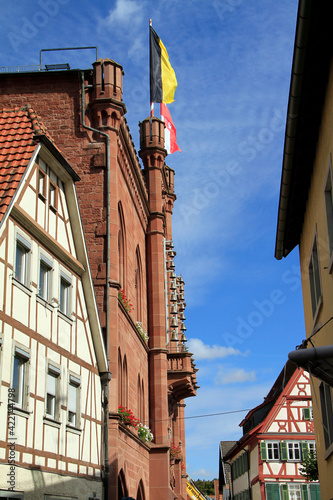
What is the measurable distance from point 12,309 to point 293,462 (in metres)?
34.1

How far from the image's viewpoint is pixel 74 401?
16.9 metres

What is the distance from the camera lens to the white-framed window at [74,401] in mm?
16531

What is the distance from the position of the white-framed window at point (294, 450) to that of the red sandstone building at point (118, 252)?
16315mm

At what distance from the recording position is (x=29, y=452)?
13.8 m

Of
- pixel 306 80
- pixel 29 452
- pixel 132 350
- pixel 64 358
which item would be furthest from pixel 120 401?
pixel 306 80

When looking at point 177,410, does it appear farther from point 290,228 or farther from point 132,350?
point 290,228

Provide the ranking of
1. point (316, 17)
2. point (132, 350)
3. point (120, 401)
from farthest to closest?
point (132, 350) → point (120, 401) → point (316, 17)

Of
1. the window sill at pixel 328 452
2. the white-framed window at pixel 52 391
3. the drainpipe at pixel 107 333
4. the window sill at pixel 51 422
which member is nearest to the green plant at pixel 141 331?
the drainpipe at pixel 107 333

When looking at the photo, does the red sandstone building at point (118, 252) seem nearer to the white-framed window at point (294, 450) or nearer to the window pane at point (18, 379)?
the window pane at point (18, 379)

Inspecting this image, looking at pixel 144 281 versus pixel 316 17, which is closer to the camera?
pixel 316 17

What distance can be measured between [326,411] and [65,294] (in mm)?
6597

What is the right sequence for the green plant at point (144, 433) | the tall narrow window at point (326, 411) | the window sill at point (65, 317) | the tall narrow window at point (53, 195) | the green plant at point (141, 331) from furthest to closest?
1. the green plant at point (141, 331)
2. the green plant at point (144, 433)
3. the tall narrow window at point (53, 195)
4. the window sill at point (65, 317)
5. the tall narrow window at point (326, 411)

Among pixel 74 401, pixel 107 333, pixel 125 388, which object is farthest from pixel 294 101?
pixel 125 388

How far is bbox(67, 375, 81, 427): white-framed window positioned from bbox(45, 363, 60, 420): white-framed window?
0.77m
